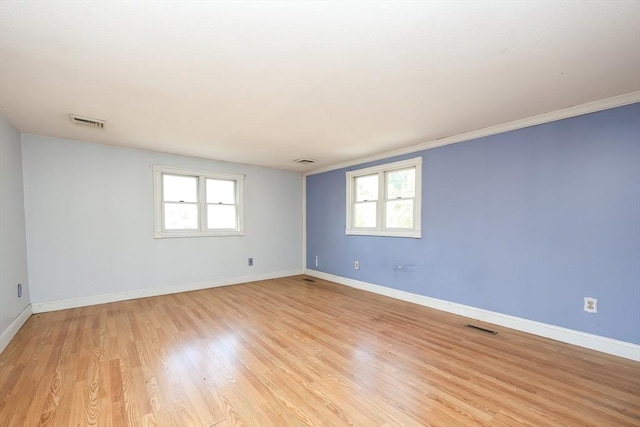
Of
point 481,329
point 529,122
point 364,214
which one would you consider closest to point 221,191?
point 364,214

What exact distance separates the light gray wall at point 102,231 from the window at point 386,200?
229 centimetres

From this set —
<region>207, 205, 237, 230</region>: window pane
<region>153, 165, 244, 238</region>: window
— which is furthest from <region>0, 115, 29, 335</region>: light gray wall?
<region>207, 205, 237, 230</region>: window pane

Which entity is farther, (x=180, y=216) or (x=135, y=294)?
(x=180, y=216)

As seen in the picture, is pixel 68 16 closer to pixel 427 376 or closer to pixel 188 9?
pixel 188 9

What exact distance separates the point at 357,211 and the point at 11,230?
15.3 feet

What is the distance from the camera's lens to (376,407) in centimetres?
180

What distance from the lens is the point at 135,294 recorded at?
427cm

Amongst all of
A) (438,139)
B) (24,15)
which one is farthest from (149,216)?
(438,139)

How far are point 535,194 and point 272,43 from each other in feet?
10.1

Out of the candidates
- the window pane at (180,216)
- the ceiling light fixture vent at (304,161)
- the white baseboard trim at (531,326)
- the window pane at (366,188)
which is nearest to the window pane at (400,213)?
the window pane at (366,188)

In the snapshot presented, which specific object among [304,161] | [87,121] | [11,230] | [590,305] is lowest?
[590,305]

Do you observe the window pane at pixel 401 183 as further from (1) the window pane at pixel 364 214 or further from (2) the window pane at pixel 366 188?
(1) the window pane at pixel 364 214

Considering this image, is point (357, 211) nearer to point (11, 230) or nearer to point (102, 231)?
point (102, 231)

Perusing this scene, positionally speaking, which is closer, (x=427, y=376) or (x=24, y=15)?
(x=24, y=15)
